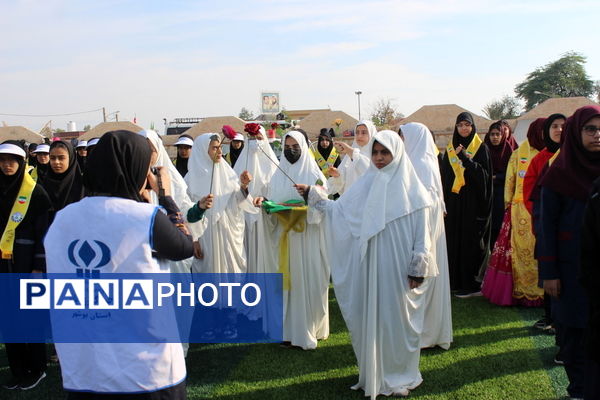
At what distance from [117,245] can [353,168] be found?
363 cm

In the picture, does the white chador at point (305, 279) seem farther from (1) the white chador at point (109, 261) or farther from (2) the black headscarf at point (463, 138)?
(1) the white chador at point (109, 261)

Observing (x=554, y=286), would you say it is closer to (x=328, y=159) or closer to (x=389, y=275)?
(x=389, y=275)

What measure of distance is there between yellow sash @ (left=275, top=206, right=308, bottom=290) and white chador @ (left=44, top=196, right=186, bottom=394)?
264 centimetres

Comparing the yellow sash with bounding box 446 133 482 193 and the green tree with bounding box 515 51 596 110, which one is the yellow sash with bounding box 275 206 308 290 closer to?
the yellow sash with bounding box 446 133 482 193

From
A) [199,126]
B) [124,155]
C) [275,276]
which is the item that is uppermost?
[199,126]

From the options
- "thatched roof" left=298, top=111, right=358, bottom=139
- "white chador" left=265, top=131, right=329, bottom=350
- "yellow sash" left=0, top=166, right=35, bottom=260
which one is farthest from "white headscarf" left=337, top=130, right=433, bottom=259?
"thatched roof" left=298, top=111, right=358, bottom=139

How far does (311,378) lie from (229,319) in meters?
1.45

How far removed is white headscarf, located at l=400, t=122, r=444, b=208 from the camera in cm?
468

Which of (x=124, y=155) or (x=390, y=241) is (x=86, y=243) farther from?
(x=390, y=241)

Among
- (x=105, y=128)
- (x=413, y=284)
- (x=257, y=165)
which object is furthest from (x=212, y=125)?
(x=413, y=284)

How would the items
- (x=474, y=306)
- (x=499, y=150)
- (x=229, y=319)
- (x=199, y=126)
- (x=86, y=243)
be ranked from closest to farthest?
(x=86, y=243) → (x=229, y=319) → (x=474, y=306) → (x=499, y=150) → (x=199, y=126)

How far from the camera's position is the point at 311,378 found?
4.03m

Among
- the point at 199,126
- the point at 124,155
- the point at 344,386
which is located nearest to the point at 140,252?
the point at 124,155

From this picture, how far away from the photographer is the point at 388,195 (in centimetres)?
365
